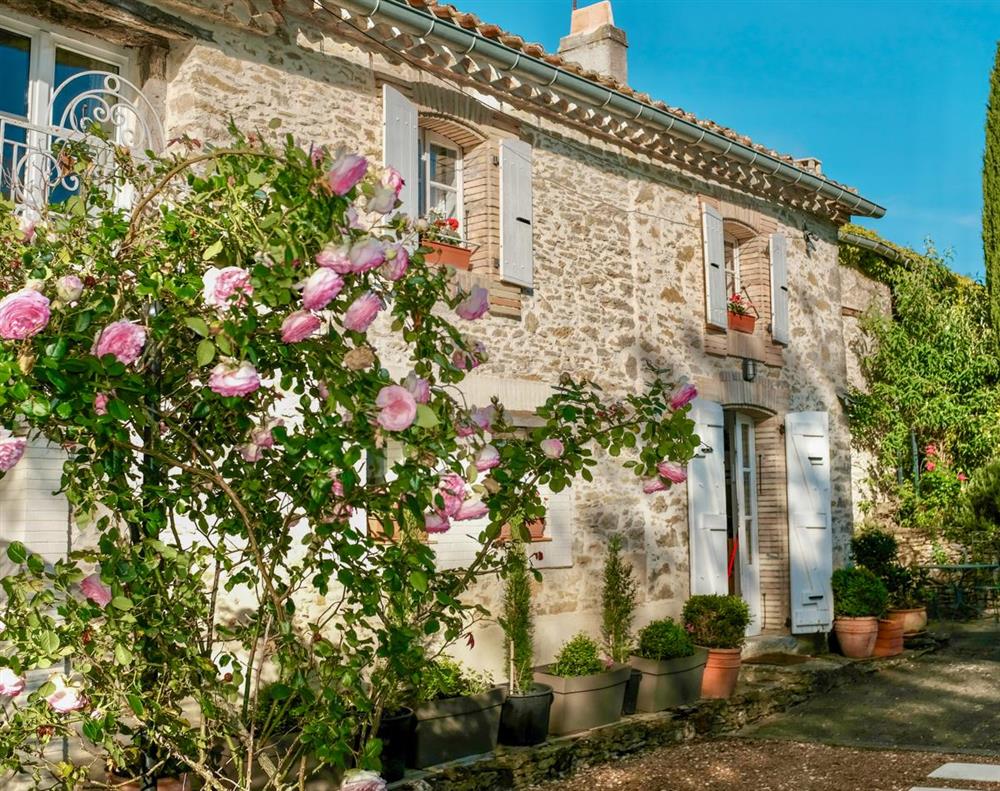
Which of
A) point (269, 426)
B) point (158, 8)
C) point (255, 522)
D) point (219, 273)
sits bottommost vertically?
point (255, 522)

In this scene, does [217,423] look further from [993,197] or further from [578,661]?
[993,197]

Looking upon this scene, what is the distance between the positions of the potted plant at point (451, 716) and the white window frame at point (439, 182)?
3.00 m

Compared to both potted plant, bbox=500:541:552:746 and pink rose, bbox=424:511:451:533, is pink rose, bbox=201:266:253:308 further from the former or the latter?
potted plant, bbox=500:541:552:746

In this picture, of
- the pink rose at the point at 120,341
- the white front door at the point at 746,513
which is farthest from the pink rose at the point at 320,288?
the white front door at the point at 746,513

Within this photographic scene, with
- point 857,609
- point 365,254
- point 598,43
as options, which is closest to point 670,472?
point 365,254

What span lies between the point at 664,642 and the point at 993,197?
7.87m

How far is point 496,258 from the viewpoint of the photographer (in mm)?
7398

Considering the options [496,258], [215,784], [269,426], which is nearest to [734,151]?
[496,258]

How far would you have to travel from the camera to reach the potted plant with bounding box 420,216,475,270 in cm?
705

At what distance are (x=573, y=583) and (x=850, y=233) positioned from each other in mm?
6340

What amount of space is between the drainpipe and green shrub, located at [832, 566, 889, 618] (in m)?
3.77

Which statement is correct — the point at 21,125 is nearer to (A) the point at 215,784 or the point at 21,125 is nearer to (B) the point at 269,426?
(B) the point at 269,426

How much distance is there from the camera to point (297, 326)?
107 inches

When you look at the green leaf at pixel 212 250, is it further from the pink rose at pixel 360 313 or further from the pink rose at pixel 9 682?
the pink rose at pixel 9 682
